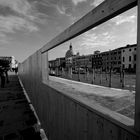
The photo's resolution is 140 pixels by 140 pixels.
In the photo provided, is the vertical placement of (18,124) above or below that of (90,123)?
below

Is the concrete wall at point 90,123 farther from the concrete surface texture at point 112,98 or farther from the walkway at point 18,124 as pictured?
the walkway at point 18,124

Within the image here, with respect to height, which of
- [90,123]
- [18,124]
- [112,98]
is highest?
[90,123]

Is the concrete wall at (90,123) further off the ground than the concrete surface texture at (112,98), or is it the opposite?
the concrete wall at (90,123)

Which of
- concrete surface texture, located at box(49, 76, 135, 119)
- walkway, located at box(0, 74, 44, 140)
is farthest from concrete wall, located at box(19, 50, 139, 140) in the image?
walkway, located at box(0, 74, 44, 140)

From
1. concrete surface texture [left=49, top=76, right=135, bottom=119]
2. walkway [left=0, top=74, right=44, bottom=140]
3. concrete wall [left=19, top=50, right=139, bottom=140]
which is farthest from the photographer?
walkway [left=0, top=74, right=44, bottom=140]

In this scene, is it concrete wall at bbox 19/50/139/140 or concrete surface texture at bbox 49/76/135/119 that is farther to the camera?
concrete surface texture at bbox 49/76/135/119

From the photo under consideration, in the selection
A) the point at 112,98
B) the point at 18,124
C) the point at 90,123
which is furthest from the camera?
the point at 112,98

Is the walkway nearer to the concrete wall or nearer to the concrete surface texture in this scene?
Result: the concrete surface texture

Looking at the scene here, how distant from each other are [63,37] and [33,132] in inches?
112

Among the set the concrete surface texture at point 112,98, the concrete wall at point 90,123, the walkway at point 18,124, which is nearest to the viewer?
the concrete wall at point 90,123

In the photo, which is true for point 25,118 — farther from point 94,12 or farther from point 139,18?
point 139,18

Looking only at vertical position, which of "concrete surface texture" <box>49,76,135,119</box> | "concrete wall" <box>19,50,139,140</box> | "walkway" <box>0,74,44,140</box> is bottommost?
"walkway" <box>0,74,44,140</box>

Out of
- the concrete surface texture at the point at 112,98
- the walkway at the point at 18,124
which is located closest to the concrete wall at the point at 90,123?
the concrete surface texture at the point at 112,98

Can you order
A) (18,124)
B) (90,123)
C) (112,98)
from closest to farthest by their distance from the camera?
(90,123) → (18,124) → (112,98)
